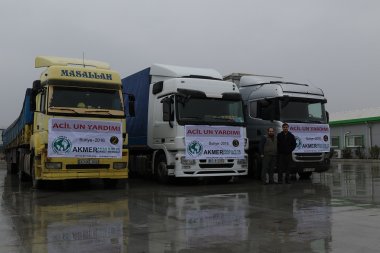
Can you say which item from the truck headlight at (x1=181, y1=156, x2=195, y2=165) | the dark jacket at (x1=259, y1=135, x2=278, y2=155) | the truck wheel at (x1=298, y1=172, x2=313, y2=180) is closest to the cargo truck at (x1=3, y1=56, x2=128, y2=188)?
the truck headlight at (x1=181, y1=156, x2=195, y2=165)

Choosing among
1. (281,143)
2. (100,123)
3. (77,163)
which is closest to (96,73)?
(100,123)

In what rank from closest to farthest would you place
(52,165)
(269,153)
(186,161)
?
1. (52,165)
2. (186,161)
3. (269,153)

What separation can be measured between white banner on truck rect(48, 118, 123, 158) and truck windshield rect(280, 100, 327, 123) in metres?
5.51

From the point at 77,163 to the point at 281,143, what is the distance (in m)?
6.08

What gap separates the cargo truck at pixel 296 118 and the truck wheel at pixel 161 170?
3.42 metres

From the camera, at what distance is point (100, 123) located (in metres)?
12.5

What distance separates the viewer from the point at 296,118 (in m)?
15.2

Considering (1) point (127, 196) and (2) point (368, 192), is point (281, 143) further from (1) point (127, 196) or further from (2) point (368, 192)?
(1) point (127, 196)

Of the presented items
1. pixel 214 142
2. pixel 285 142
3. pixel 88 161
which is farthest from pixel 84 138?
pixel 285 142

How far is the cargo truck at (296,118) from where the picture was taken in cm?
1502

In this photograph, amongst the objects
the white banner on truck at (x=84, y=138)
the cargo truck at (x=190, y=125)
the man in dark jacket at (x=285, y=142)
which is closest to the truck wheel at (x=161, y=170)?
the cargo truck at (x=190, y=125)

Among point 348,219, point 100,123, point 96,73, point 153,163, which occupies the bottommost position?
point 348,219

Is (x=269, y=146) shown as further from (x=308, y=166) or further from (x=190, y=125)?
(x=190, y=125)

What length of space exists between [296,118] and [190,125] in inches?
153
